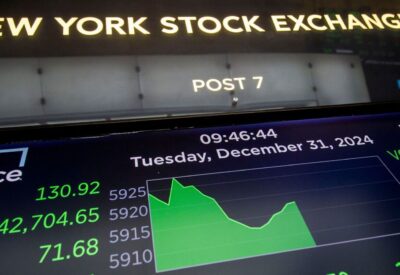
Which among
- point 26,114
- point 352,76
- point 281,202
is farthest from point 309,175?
point 26,114

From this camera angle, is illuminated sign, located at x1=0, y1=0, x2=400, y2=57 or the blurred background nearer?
the blurred background

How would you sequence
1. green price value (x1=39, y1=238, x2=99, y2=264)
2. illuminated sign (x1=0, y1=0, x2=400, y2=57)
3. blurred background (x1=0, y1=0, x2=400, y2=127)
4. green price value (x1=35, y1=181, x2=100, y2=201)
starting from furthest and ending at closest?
illuminated sign (x1=0, y1=0, x2=400, y2=57) → blurred background (x1=0, y1=0, x2=400, y2=127) → green price value (x1=35, y1=181, x2=100, y2=201) → green price value (x1=39, y1=238, x2=99, y2=264)

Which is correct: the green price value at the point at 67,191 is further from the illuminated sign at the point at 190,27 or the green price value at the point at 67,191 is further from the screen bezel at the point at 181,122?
the illuminated sign at the point at 190,27

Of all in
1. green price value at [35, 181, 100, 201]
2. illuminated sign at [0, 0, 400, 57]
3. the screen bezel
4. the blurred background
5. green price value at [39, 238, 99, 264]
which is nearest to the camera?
green price value at [39, 238, 99, 264]

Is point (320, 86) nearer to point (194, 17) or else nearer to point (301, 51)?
point (301, 51)

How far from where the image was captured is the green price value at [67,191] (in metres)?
1.35

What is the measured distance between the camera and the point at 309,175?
1.47 metres

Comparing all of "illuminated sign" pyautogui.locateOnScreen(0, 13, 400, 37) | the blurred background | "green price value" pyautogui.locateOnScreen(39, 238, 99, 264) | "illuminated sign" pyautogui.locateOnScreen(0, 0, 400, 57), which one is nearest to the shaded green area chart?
"green price value" pyautogui.locateOnScreen(39, 238, 99, 264)

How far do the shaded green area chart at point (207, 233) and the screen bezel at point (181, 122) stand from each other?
14.3 inches

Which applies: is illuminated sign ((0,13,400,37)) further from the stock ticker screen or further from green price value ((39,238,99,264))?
green price value ((39,238,99,264))

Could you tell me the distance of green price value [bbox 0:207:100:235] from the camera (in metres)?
1.26

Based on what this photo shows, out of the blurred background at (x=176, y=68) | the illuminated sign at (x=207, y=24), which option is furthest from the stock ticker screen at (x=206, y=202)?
the illuminated sign at (x=207, y=24)

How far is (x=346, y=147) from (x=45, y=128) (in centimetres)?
131

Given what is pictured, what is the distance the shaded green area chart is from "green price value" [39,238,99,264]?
213 mm
